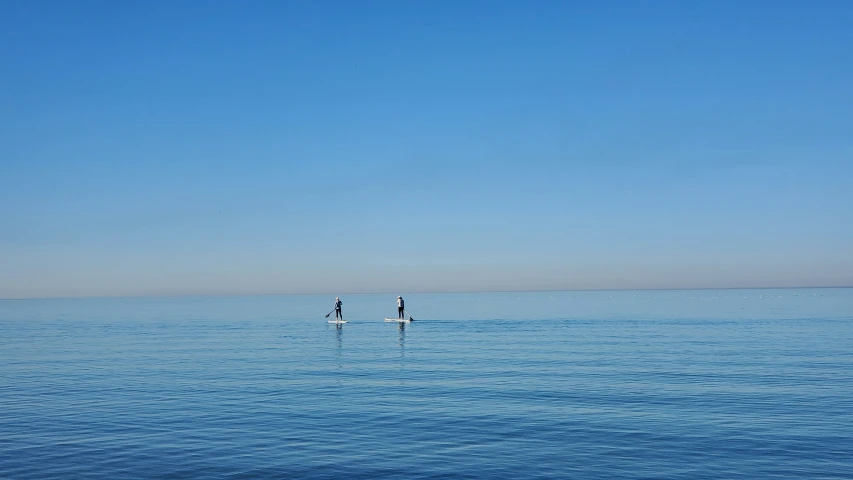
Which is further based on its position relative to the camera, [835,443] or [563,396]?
[563,396]

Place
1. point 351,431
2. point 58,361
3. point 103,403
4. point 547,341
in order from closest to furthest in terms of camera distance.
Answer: point 351,431
point 103,403
point 58,361
point 547,341

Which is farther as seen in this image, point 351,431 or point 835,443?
point 351,431

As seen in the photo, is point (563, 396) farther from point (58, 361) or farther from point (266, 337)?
point (266, 337)

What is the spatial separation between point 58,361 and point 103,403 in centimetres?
1742

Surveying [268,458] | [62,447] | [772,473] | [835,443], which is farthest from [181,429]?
[835,443]

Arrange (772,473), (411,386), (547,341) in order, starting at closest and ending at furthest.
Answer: (772,473), (411,386), (547,341)

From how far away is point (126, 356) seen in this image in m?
42.8

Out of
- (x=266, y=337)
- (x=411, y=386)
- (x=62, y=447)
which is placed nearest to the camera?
(x=62, y=447)

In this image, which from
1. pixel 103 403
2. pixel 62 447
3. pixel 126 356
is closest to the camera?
pixel 62 447

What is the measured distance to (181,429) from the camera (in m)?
21.0

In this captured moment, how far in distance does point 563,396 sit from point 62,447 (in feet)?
57.6

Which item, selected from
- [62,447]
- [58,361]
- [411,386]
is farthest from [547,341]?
[62,447]

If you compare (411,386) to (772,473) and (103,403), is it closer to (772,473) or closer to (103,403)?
(103,403)

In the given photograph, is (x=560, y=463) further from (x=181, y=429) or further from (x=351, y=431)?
(x=181, y=429)
